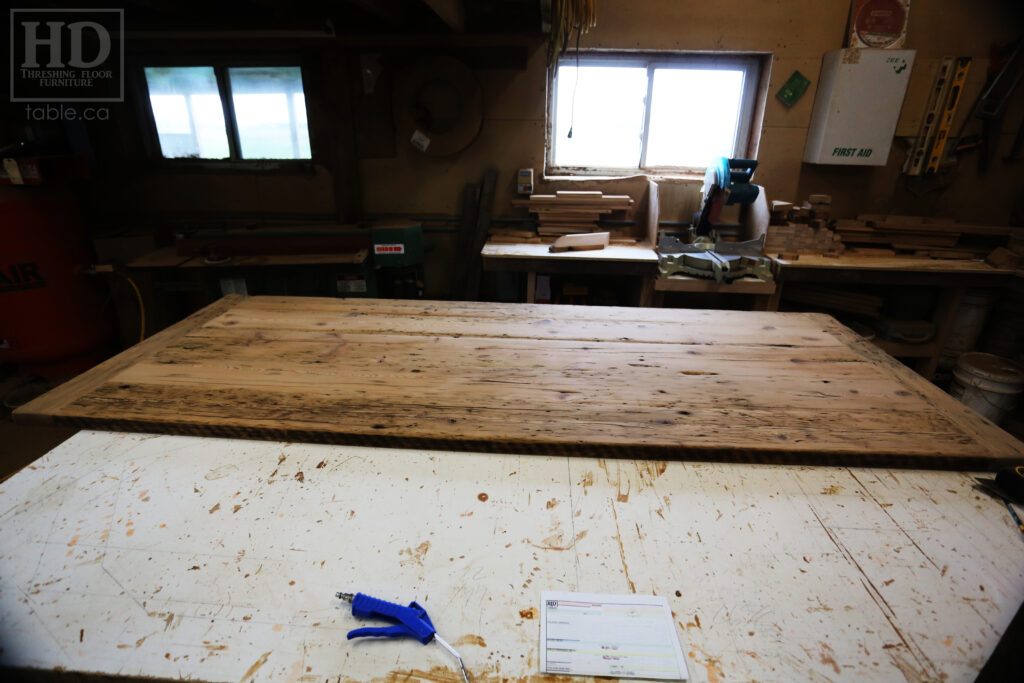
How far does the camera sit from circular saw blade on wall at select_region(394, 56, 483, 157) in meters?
2.96

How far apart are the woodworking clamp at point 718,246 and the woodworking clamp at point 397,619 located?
2.33 m

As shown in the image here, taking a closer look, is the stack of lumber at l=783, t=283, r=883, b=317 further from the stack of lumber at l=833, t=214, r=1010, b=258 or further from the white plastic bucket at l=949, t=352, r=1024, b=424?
the white plastic bucket at l=949, t=352, r=1024, b=424

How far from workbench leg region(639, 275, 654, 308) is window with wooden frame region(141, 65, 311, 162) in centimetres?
242

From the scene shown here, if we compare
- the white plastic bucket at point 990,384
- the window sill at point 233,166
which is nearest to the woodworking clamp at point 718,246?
the white plastic bucket at point 990,384

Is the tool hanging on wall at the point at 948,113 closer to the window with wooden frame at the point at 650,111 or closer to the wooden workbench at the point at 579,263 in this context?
the window with wooden frame at the point at 650,111

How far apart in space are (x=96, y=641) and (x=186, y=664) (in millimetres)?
120

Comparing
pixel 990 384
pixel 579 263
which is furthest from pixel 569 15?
pixel 990 384

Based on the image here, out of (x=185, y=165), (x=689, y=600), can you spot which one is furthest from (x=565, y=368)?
(x=185, y=165)

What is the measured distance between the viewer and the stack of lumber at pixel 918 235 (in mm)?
2771

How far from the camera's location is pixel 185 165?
3.32 m

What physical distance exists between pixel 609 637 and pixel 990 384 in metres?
2.98

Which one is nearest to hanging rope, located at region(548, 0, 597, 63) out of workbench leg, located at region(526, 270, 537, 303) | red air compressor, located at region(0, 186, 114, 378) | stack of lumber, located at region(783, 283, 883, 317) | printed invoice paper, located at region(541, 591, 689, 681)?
workbench leg, located at region(526, 270, 537, 303)

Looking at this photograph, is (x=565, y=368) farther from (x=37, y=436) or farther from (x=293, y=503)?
(x=37, y=436)

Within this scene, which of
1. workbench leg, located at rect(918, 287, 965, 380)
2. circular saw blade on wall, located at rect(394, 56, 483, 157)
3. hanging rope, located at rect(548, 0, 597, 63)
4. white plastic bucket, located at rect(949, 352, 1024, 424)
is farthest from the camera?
circular saw blade on wall, located at rect(394, 56, 483, 157)
